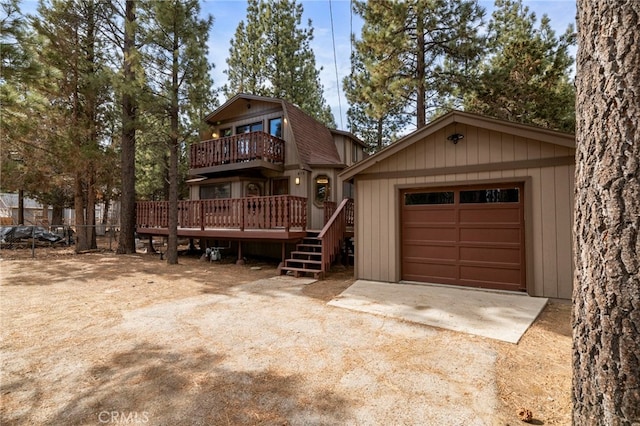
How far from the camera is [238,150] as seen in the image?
34.9 ft

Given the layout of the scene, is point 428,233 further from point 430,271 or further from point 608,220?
point 608,220

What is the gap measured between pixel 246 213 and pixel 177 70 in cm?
461

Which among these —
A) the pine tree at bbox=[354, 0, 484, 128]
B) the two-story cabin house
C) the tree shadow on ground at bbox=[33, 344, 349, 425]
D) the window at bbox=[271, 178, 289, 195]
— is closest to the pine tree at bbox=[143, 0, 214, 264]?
the two-story cabin house

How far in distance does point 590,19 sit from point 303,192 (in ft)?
30.6

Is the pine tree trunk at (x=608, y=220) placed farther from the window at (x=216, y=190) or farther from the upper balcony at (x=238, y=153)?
the window at (x=216, y=190)

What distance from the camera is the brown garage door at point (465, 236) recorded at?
584 cm

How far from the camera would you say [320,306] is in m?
5.11

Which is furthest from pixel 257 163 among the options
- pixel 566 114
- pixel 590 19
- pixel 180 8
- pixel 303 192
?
pixel 566 114

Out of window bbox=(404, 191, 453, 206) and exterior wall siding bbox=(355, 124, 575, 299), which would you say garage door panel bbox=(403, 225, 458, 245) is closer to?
exterior wall siding bbox=(355, 124, 575, 299)

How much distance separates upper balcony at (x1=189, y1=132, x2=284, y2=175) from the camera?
10.2 metres

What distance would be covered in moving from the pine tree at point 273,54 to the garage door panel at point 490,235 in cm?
1452

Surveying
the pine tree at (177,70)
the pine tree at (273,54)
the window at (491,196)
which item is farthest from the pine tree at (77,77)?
the window at (491,196)

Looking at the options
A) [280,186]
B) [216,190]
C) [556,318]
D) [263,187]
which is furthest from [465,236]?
[216,190]

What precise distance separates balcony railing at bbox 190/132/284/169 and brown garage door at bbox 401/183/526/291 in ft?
18.0
